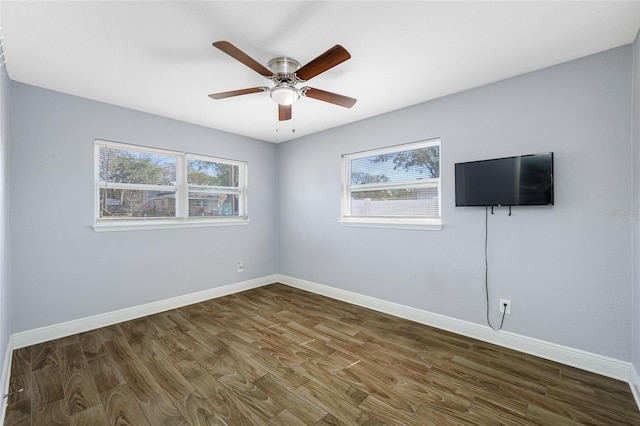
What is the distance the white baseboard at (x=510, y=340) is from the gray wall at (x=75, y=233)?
2464mm

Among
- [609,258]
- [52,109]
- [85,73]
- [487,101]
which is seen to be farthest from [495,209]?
[52,109]

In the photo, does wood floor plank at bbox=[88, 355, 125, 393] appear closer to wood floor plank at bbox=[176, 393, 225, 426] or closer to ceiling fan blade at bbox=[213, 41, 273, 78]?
wood floor plank at bbox=[176, 393, 225, 426]

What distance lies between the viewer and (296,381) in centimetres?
206

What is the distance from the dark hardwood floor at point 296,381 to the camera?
5.63ft

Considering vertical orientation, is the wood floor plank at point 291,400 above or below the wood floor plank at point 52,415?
below

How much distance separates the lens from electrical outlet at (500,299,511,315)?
8.25 feet

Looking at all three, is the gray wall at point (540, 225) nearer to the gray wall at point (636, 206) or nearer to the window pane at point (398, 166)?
the gray wall at point (636, 206)

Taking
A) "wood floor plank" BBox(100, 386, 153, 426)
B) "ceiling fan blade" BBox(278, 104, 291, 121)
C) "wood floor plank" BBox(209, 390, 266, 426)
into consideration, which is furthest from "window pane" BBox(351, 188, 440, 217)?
"wood floor plank" BBox(100, 386, 153, 426)

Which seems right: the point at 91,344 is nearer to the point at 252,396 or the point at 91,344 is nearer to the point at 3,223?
the point at 3,223

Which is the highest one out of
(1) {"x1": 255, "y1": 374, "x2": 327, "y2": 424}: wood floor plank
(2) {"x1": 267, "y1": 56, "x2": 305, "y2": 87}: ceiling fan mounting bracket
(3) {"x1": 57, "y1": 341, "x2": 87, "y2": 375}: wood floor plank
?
(2) {"x1": 267, "y1": 56, "x2": 305, "y2": 87}: ceiling fan mounting bracket

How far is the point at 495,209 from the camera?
2.59m

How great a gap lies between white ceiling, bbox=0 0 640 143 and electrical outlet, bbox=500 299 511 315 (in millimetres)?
2070

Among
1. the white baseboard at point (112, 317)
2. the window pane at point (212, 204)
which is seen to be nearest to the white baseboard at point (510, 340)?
the white baseboard at point (112, 317)

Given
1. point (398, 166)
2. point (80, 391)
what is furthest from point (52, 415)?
point (398, 166)
